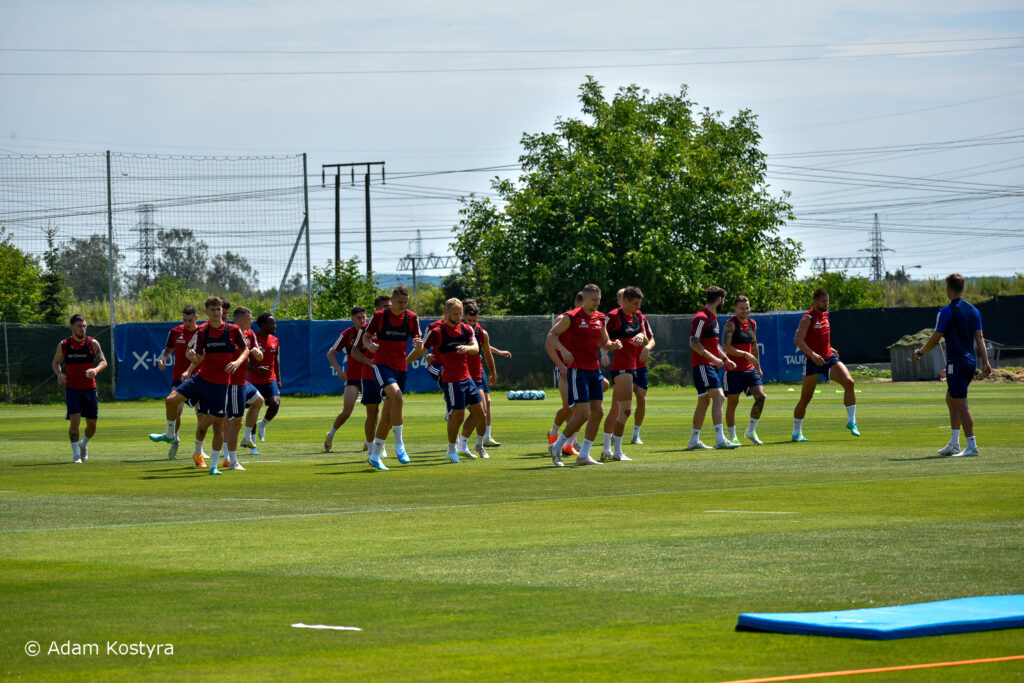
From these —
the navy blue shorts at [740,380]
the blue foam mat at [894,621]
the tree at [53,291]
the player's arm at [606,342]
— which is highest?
the tree at [53,291]

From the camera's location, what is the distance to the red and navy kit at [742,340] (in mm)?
20578

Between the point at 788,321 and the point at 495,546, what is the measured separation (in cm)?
4513

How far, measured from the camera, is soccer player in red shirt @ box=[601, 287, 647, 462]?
17938 mm

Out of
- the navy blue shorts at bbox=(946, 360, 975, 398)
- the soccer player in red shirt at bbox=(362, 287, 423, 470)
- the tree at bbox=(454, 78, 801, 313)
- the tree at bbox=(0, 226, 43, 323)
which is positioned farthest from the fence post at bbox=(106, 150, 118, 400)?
the navy blue shorts at bbox=(946, 360, 975, 398)

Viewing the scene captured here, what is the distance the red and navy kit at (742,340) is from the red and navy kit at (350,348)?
5.49 metres

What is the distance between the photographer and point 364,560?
8.95 meters

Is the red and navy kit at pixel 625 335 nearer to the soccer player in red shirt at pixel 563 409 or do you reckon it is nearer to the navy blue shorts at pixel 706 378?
the soccer player in red shirt at pixel 563 409

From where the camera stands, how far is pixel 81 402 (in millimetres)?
20547

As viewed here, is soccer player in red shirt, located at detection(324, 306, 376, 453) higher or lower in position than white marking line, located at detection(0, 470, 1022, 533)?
higher

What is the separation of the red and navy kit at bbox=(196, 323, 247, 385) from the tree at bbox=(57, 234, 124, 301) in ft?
106

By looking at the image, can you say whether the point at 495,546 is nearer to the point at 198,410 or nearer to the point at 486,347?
the point at 198,410

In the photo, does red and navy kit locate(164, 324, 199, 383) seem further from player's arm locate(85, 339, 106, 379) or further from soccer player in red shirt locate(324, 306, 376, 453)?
soccer player in red shirt locate(324, 306, 376, 453)

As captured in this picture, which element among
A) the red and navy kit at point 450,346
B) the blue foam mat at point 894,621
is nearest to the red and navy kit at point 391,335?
the red and navy kit at point 450,346

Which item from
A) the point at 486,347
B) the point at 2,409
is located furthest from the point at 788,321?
the point at 486,347
